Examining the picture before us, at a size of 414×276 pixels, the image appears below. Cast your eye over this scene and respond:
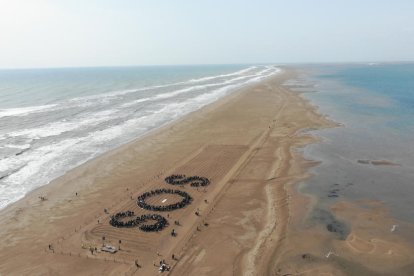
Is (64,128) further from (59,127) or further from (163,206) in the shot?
(163,206)

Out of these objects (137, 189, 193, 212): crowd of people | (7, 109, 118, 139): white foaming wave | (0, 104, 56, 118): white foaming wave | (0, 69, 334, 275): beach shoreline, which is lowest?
(0, 104, 56, 118): white foaming wave

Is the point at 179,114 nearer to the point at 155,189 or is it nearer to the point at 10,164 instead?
the point at 10,164

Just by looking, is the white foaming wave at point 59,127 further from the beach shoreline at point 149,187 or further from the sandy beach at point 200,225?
the sandy beach at point 200,225

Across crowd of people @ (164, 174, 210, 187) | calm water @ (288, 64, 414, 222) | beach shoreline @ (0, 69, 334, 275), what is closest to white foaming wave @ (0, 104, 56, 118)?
beach shoreline @ (0, 69, 334, 275)

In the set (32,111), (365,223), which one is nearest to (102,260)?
(365,223)

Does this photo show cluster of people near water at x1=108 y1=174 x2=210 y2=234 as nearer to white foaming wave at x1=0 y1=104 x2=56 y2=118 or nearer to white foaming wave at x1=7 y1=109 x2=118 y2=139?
white foaming wave at x1=7 y1=109 x2=118 y2=139

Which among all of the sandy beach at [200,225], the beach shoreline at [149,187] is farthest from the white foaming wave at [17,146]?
the sandy beach at [200,225]
